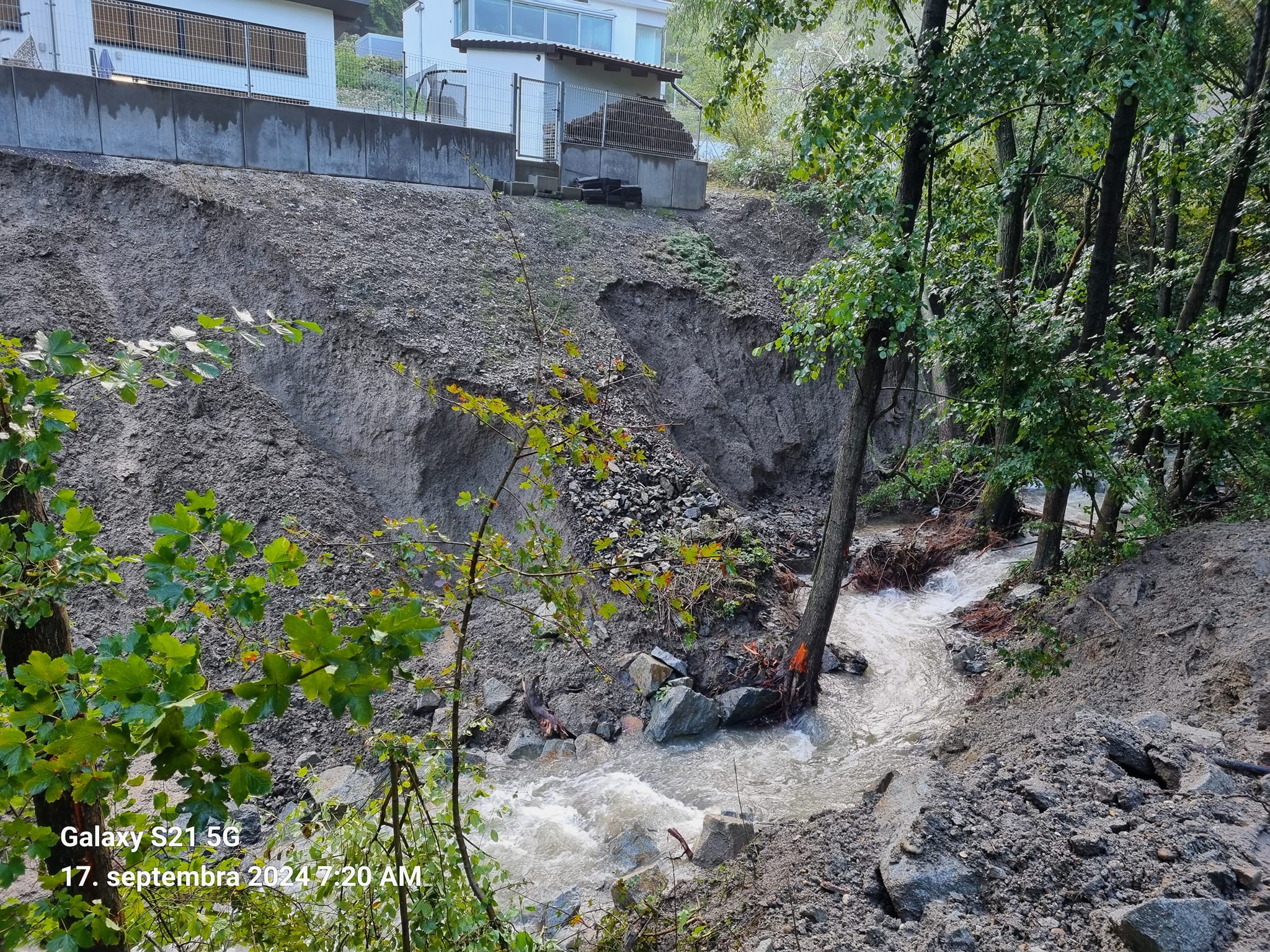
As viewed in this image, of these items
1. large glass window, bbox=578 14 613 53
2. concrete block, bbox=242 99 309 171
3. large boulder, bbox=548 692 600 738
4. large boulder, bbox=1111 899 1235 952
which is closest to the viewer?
large boulder, bbox=1111 899 1235 952

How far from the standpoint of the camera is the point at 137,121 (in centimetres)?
1205

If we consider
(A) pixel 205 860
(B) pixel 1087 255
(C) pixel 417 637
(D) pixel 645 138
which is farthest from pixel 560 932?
(D) pixel 645 138

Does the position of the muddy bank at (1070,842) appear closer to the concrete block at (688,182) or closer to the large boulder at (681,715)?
the large boulder at (681,715)

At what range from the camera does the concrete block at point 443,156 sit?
47.2 ft

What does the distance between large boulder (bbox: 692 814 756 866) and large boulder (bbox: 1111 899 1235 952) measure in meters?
2.70

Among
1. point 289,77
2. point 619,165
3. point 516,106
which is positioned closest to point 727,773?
point 619,165

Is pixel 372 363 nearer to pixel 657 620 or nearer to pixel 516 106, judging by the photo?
pixel 657 620

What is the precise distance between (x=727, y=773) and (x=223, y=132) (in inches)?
463

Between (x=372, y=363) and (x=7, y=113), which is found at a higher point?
(x=7, y=113)

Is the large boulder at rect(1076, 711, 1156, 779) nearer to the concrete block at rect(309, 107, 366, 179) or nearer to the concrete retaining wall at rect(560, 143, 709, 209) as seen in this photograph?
the concrete block at rect(309, 107, 366, 179)

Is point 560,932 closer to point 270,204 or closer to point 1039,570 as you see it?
point 1039,570

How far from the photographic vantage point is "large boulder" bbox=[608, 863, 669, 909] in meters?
4.79

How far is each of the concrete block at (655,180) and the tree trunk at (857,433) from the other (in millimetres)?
9555

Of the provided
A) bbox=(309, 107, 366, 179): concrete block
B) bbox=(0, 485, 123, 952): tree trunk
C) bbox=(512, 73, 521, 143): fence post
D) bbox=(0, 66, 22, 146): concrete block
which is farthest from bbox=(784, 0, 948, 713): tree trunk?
bbox=(0, 66, 22, 146): concrete block
